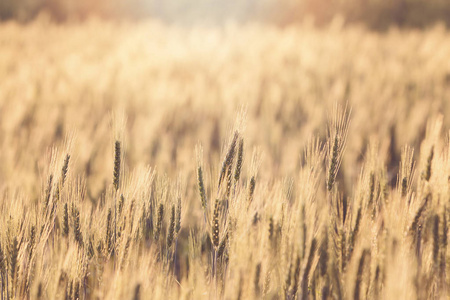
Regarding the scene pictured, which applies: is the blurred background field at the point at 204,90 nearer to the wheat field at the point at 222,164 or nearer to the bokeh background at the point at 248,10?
the wheat field at the point at 222,164

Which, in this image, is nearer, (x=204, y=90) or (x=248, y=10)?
(x=204, y=90)

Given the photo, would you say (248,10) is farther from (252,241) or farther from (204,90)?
(252,241)

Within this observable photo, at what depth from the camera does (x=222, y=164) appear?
3.35 feet

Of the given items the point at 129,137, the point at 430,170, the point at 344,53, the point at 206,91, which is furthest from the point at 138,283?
the point at 344,53

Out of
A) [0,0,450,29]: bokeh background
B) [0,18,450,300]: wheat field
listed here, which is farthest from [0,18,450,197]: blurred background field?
[0,0,450,29]: bokeh background

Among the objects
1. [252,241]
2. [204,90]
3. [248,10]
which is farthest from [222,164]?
[248,10]

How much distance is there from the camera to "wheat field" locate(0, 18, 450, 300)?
37.6 inches

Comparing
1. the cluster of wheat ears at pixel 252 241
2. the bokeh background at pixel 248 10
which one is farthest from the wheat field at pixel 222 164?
the bokeh background at pixel 248 10

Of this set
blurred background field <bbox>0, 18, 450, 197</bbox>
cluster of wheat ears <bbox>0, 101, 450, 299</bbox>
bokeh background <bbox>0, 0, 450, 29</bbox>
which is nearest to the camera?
cluster of wheat ears <bbox>0, 101, 450, 299</bbox>

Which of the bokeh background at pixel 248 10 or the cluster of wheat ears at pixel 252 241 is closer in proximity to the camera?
Answer: the cluster of wheat ears at pixel 252 241

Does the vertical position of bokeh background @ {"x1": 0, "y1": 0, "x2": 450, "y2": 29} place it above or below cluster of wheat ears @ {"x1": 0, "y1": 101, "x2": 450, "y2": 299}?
above

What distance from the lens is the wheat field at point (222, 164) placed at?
0.96 meters

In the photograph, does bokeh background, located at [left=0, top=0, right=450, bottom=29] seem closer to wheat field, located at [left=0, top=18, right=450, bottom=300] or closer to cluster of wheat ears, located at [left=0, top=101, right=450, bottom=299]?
wheat field, located at [left=0, top=18, right=450, bottom=300]

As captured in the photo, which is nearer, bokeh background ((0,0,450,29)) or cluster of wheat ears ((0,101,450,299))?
cluster of wheat ears ((0,101,450,299))
